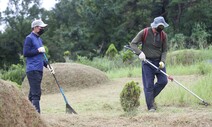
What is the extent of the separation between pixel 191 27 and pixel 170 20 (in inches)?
131

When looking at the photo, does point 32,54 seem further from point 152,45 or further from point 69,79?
point 69,79

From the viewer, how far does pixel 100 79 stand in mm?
14617

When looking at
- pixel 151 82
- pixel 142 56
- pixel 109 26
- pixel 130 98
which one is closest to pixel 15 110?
pixel 130 98

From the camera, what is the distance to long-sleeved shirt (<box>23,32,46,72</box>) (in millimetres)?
7492

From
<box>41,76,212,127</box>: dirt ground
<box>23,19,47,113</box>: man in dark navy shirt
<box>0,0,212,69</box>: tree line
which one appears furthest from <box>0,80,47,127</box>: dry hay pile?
<box>0,0,212,69</box>: tree line

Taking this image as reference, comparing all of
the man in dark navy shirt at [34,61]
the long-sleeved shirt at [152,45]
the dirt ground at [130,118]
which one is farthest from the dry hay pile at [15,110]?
the long-sleeved shirt at [152,45]

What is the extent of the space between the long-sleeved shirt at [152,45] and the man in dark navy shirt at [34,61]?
6.02ft

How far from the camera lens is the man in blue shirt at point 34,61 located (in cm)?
743

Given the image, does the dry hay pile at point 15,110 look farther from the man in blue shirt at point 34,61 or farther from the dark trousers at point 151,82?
the dark trousers at point 151,82

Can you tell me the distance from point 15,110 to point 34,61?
286cm

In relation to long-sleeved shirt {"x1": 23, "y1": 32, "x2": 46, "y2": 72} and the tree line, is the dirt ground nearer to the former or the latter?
long-sleeved shirt {"x1": 23, "y1": 32, "x2": 46, "y2": 72}

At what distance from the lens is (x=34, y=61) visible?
7.52 m

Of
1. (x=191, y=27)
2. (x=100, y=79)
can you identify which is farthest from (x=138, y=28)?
(x=100, y=79)

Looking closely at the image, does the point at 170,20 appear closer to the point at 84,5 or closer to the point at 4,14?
the point at 84,5
